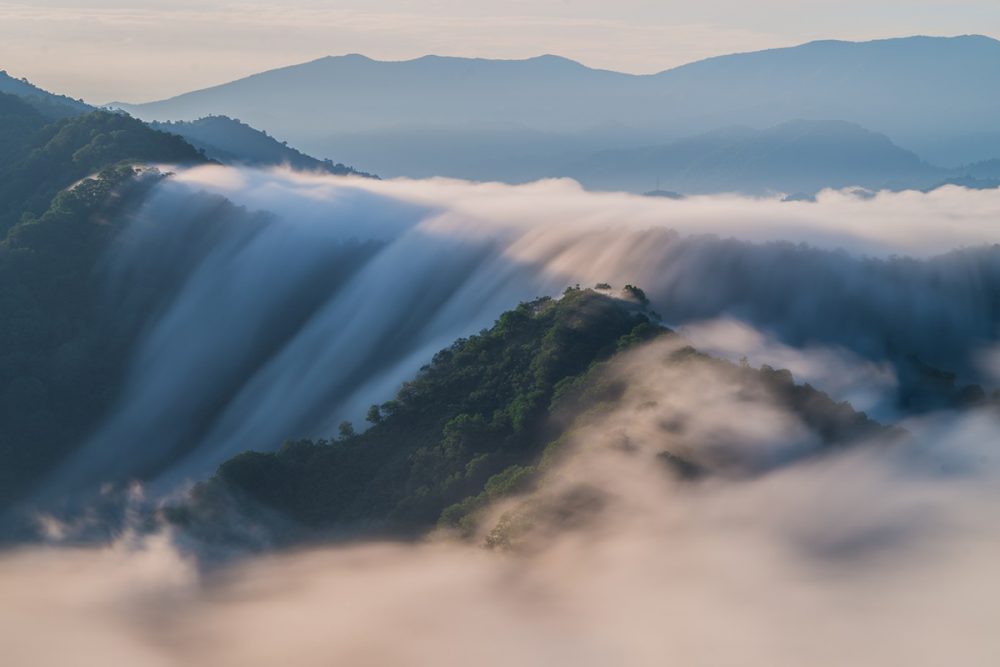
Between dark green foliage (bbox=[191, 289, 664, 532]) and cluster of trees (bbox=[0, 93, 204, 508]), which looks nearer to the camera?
dark green foliage (bbox=[191, 289, 664, 532])

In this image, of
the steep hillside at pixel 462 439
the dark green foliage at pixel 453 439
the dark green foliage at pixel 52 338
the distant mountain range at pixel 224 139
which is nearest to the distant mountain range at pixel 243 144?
the distant mountain range at pixel 224 139

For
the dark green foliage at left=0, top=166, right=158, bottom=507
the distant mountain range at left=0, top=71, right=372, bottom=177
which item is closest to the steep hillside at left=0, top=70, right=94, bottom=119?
the distant mountain range at left=0, top=71, right=372, bottom=177

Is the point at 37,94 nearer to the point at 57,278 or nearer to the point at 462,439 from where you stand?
the point at 57,278

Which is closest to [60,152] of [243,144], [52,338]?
[52,338]

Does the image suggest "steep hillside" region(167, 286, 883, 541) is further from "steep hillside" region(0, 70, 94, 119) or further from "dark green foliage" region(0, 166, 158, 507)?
"steep hillside" region(0, 70, 94, 119)

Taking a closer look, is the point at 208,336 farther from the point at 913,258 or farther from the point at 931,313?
the point at 913,258

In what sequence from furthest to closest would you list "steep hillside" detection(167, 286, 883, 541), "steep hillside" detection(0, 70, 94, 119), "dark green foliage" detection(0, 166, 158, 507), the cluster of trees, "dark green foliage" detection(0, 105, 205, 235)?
"steep hillside" detection(0, 70, 94, 119) → "dark green foliage" detection(0, 105, 205, 235) → the cluster of trees → "dark green foliage" detection(0, 166, 158, 507) → "steep hillside" detection(167, 286, 883, 541)

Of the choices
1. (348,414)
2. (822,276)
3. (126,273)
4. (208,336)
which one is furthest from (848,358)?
(126,273)

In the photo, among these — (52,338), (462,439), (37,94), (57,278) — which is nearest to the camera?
(462,439)

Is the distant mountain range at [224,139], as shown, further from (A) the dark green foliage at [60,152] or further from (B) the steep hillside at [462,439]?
(B) the steep hillside at [462,439]
